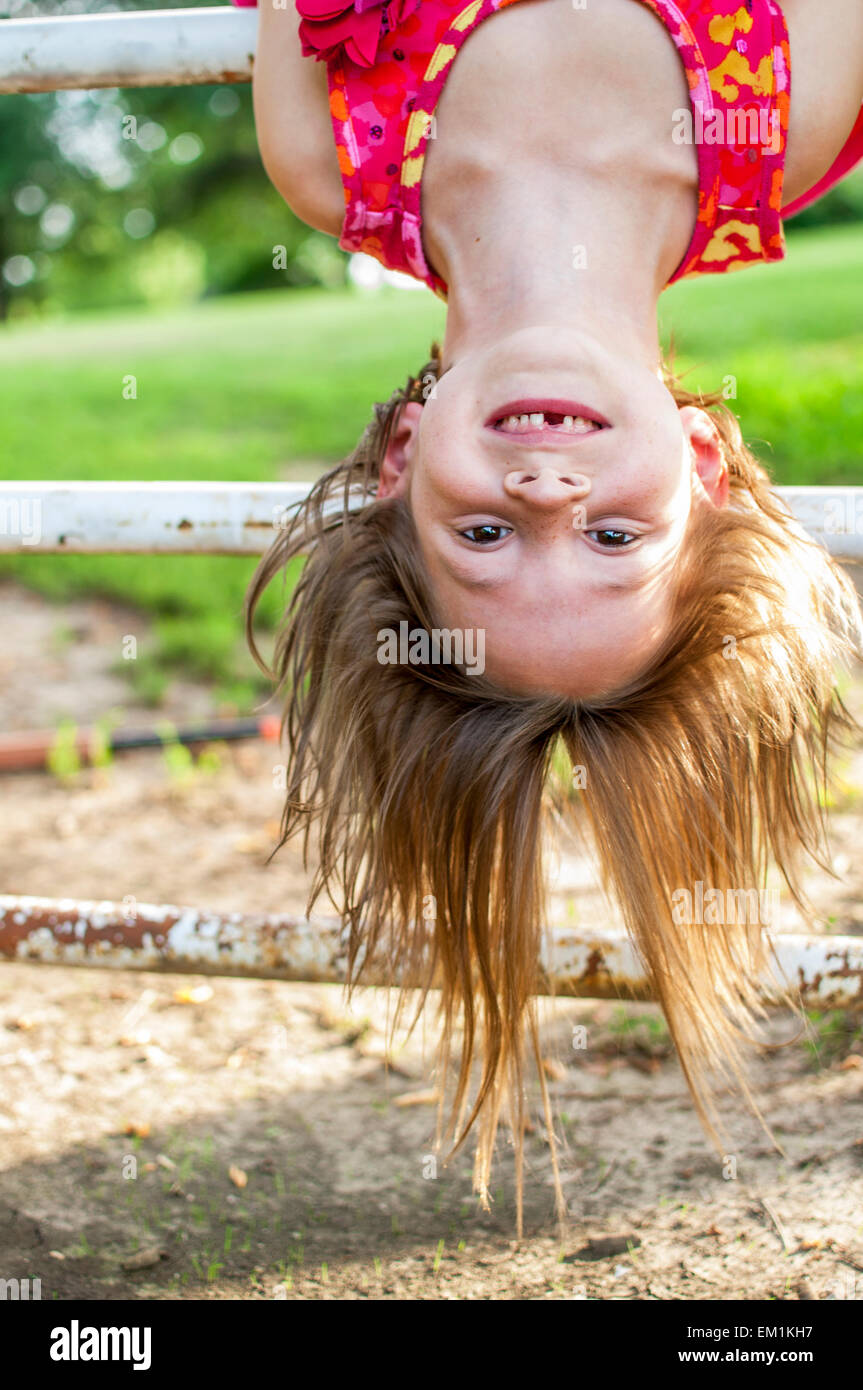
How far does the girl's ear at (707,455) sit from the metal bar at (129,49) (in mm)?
682

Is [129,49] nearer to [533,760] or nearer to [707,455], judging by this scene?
[707,455]

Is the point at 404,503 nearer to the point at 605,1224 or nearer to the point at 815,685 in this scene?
the point at 815,685

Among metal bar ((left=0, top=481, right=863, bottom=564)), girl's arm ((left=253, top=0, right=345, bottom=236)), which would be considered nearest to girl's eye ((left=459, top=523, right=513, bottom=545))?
metal bar ((left=0, top=481, right=863, bottom=564))

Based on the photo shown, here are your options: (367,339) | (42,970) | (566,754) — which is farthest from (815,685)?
(367,339)

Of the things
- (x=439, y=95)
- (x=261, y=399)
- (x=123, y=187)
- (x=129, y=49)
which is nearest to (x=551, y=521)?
(x=439, y=95)

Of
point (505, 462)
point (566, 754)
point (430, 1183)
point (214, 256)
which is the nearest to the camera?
point (505, 462)

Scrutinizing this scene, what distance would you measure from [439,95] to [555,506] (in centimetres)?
56

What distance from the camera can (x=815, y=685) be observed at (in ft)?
4.41

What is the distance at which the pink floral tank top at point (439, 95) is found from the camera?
1.37 meters

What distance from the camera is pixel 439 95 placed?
140 centimetres

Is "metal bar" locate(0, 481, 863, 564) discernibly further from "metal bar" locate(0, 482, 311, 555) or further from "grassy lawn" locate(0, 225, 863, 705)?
"grassy lawn" locate(0, 225, 863, 705)

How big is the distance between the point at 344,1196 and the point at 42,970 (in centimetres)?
80

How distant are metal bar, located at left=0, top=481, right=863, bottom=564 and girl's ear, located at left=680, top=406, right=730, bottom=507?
0.45m

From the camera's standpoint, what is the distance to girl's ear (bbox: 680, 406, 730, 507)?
136 centimetres
